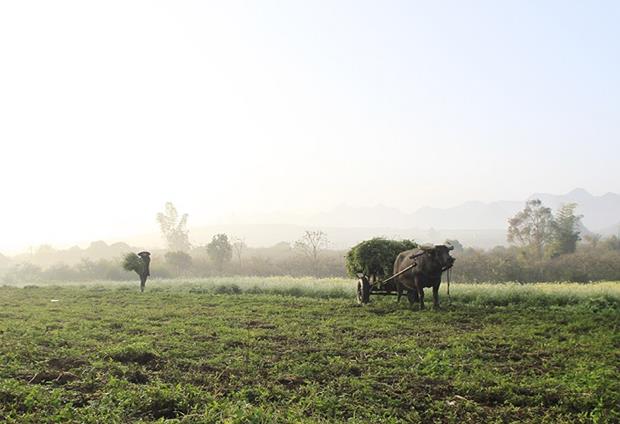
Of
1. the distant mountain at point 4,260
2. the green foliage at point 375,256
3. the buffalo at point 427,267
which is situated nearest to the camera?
the buffalo at point 427,267

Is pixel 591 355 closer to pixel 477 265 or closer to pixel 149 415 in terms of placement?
pixel 149 415

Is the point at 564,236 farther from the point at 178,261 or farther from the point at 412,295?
the point at 412,295

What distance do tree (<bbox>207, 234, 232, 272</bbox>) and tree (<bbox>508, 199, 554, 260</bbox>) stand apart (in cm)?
4667

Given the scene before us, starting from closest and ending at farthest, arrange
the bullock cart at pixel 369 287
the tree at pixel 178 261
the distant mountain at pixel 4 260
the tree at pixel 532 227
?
the bullock cart at pixel 369 287
the tree at pixel 178 261
the tree at pixel 532 227
the distant mountain at pixel 4 260

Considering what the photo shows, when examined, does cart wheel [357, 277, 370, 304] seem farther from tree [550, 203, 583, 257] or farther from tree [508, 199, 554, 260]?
tree [508, 199, 554, 260]

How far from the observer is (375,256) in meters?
22.2

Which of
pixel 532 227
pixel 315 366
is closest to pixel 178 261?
pixel 532 227

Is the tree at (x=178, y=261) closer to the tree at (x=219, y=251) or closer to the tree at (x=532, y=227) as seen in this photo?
the tree at (x=219, y=251)

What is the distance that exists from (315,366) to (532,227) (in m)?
87.1

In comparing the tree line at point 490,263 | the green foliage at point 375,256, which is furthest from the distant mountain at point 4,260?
the green foliage at point 375,256

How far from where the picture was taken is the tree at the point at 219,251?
81.4 meters

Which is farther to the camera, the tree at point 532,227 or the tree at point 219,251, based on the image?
the tree at point 219,251

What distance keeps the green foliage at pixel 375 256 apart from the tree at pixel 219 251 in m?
60.9

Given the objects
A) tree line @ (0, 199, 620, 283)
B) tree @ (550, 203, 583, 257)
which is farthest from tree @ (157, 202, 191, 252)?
tree @ (550, 203, 583, 257)
